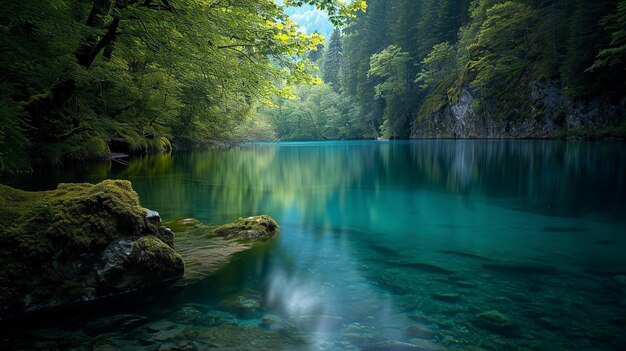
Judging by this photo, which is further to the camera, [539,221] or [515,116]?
[515,116]

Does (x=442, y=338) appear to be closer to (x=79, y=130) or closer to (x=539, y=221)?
(x=539, y=221)

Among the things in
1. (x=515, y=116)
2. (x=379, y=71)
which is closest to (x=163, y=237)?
(x=515, y=116)

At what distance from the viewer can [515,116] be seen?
36062 mm

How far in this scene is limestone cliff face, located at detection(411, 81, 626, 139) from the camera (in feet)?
92.8

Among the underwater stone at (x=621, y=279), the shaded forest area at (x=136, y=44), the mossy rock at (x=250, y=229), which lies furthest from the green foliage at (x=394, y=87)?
the underwater stone at (x=621, y=279)

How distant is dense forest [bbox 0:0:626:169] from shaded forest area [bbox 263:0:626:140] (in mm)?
140

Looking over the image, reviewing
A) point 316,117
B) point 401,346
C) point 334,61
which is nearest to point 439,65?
point 316,117

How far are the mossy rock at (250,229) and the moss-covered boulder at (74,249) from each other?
1721 mm

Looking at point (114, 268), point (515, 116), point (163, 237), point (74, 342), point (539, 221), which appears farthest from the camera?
point (515, 116)

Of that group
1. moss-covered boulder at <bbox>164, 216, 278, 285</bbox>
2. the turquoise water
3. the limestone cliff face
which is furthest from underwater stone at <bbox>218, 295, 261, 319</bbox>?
the limestone cliff face

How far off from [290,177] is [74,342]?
12152mm

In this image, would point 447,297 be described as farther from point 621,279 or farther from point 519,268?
point 621,279

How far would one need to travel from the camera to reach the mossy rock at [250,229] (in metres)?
6.22

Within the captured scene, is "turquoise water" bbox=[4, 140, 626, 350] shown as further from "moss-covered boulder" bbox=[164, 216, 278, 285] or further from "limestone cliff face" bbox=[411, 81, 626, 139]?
"limestone cliff face" bbox=[411, 81, 626, 139]
